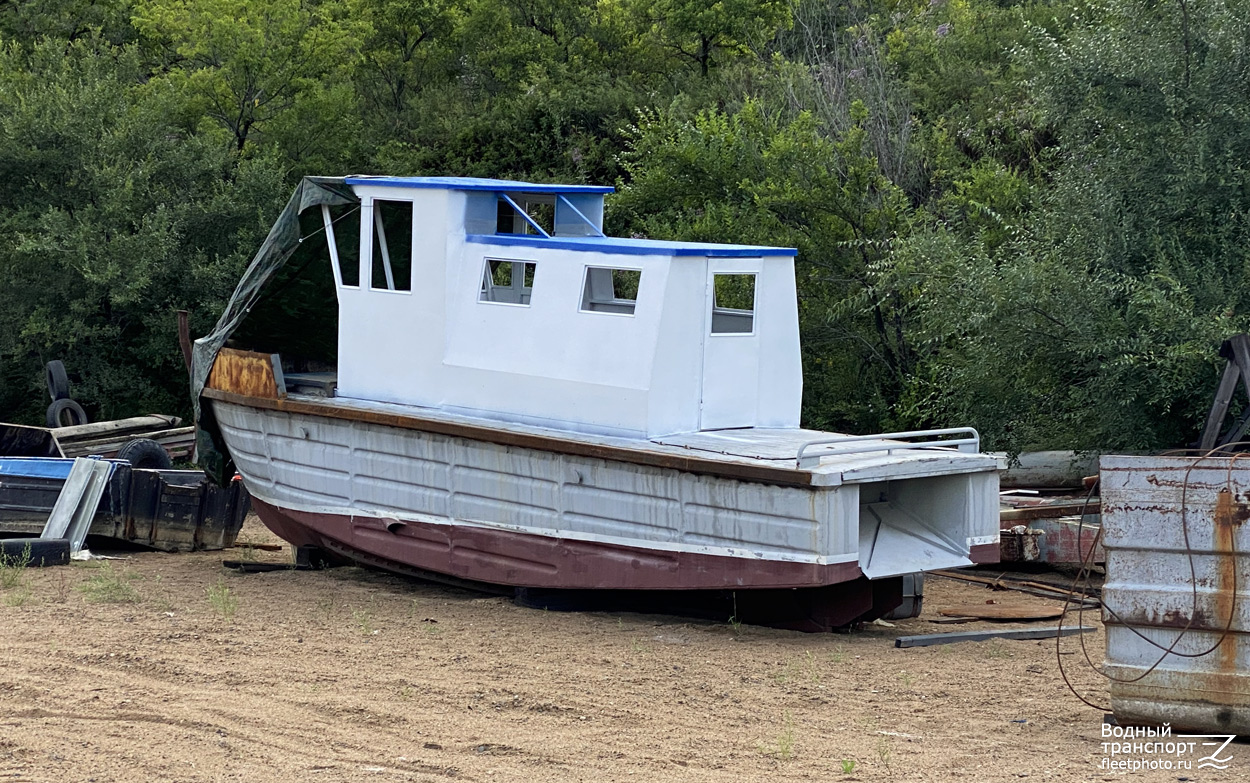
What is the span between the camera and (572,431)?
11.3 meters

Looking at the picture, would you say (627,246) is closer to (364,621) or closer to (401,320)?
(401,320)

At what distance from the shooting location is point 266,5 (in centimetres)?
2666

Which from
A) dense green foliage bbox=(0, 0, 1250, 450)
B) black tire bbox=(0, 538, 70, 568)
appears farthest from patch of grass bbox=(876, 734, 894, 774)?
black tire bbox=(0, 538, 70, 568)

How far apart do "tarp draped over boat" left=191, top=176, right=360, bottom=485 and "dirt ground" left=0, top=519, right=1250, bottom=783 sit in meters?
2.58

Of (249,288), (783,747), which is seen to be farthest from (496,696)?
(249,288)

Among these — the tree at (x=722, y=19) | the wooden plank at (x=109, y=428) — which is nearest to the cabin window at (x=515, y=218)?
the wooden plank at (x=109, y=428)

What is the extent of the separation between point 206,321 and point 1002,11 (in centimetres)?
1758

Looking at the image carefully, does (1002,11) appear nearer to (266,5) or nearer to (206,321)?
(266,5)

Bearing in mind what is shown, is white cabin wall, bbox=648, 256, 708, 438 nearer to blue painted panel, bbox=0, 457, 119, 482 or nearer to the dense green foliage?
the dense green foliage

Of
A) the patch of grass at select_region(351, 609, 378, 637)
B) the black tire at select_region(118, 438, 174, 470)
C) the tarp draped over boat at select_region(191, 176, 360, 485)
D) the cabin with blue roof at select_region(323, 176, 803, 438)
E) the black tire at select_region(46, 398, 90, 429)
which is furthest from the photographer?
the black tire at select_region(46, 398, 90, 429)

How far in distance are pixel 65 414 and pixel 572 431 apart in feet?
38.1

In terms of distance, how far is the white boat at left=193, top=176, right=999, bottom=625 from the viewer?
10.2 meters

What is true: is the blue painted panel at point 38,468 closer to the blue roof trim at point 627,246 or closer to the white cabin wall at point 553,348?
the white cabin wall at point 553,348

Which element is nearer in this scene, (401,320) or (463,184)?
(463,184)
